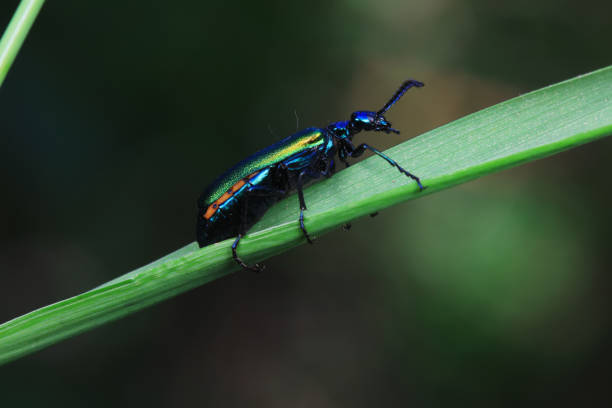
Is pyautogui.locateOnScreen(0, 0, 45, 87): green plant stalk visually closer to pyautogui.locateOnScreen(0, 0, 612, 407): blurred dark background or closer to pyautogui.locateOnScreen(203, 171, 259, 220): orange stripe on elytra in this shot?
pyautogui.locateOnScreen(203, 171, 259, 220): orange stripe on elytra

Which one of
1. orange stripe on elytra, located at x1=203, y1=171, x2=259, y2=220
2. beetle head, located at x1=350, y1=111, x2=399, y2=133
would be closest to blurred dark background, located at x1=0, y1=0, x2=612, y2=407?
beetle head, located at x1=350, y1=111, x2=399, y2=133

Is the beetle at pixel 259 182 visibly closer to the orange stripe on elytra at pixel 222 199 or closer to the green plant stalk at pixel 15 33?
the orange stripe on elytra at pixel 222 199

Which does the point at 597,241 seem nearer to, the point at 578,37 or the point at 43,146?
the point at 578,37

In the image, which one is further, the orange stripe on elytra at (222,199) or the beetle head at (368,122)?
the beetle head at (368,122)

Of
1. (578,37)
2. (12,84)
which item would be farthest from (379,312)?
(12,84)

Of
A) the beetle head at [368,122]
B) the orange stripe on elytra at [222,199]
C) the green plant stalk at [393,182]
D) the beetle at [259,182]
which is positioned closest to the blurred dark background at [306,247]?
the beetle head at [368,122]

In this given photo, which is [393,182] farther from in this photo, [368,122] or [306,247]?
[306,247]

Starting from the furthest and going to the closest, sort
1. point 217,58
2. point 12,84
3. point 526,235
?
point 217,58
point 526,235
point 12,84
